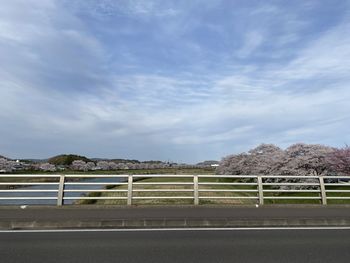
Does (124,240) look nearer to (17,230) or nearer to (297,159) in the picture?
(17,230)

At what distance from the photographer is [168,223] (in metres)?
9.97

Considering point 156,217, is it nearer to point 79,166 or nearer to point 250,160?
point 250,160

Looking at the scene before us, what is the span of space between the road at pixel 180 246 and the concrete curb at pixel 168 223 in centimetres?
82

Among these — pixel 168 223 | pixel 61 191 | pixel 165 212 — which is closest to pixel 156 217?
pixel 168 223

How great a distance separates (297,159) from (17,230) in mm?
25998

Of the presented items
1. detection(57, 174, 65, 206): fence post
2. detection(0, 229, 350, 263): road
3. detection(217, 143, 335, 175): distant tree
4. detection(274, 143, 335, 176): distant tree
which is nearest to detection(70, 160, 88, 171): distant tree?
detection(217, 143, 335, 175): distant tree

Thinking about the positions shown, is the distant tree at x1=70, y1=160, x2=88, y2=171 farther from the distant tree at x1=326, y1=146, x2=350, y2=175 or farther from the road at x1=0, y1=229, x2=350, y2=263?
the road at x1=0, y1=229, x2=350, y2=263

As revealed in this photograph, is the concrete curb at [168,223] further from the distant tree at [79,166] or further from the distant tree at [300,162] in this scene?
the distant tree at [79,166]

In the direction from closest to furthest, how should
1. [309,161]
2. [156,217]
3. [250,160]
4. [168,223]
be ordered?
[168,223] → [156,217] → [309,161] → [250,160]

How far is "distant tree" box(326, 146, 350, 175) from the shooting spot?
27875mm

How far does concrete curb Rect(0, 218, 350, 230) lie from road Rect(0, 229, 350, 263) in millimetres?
821

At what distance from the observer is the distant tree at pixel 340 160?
91.5 feet

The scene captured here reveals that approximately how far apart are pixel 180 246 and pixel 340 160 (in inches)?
966

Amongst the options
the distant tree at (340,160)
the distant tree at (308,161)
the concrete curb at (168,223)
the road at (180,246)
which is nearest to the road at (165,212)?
the concrete curb at (168,223)
